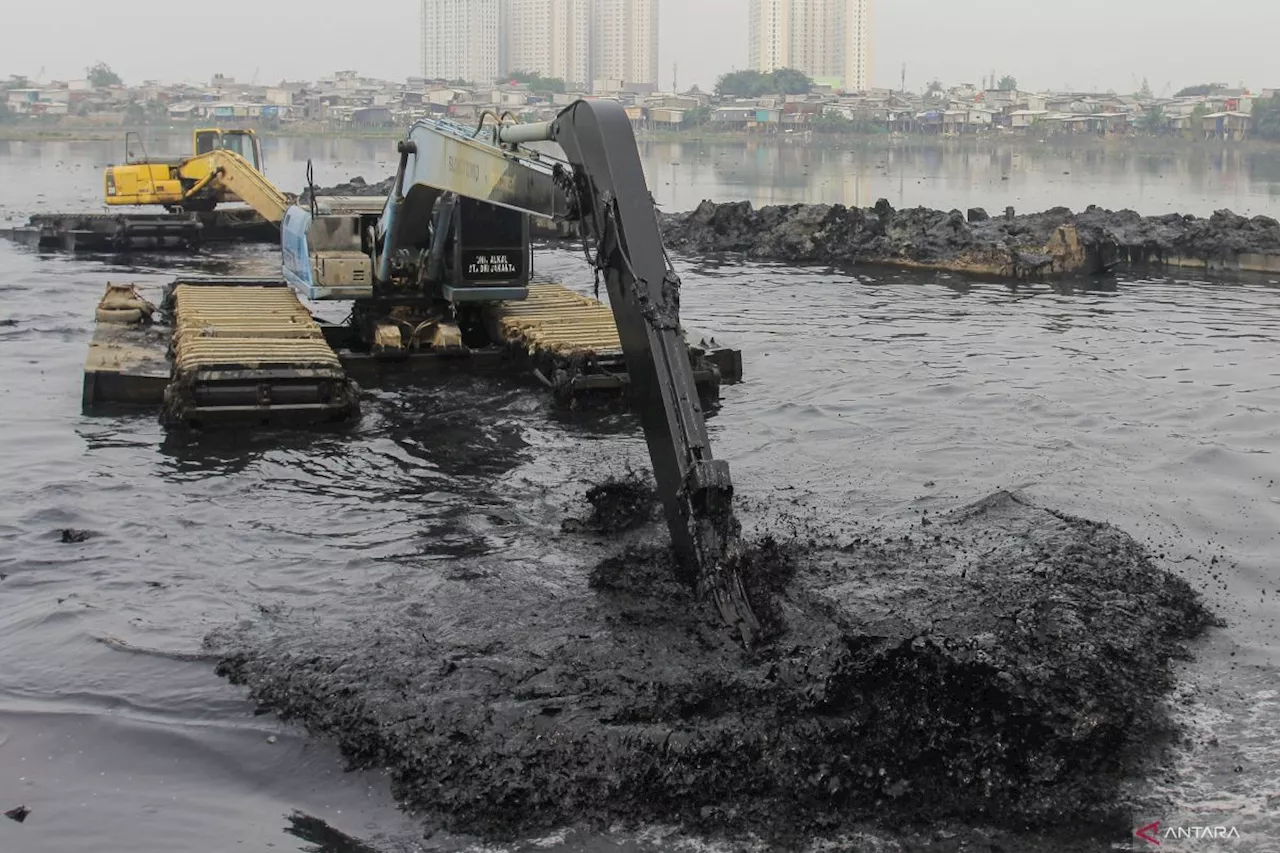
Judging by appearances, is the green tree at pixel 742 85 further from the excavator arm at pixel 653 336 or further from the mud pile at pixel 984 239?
the excavator arm at pixel 653 336

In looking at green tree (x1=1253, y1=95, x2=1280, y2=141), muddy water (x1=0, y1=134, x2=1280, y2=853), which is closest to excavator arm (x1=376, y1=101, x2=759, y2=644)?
muddy water (x1=0, y1=134, x2=1280, y2=853)

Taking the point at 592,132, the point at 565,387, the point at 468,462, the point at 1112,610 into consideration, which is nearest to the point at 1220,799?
the point at 1112,610

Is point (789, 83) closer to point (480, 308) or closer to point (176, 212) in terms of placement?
point (176, 212)

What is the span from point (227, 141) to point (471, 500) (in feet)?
88.3

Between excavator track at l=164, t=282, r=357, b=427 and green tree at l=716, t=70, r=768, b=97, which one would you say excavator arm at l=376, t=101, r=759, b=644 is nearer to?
excavator track at l=164, t=282, r=357, b=427

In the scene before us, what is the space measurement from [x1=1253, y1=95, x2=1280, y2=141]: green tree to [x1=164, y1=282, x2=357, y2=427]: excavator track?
4919 inches

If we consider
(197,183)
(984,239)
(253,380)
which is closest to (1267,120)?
(984,239)

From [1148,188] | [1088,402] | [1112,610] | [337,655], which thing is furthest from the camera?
[1148,188]

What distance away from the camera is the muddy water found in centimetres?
675

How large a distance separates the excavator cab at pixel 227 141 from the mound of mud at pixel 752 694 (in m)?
27.1

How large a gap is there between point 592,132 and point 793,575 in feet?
10.5

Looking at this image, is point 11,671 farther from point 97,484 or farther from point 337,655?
point 97,484

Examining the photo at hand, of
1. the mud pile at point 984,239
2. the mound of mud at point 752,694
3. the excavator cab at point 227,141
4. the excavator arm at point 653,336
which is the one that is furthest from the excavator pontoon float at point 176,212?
the mound of mud at point 752,694

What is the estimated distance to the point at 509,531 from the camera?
10430 mm
